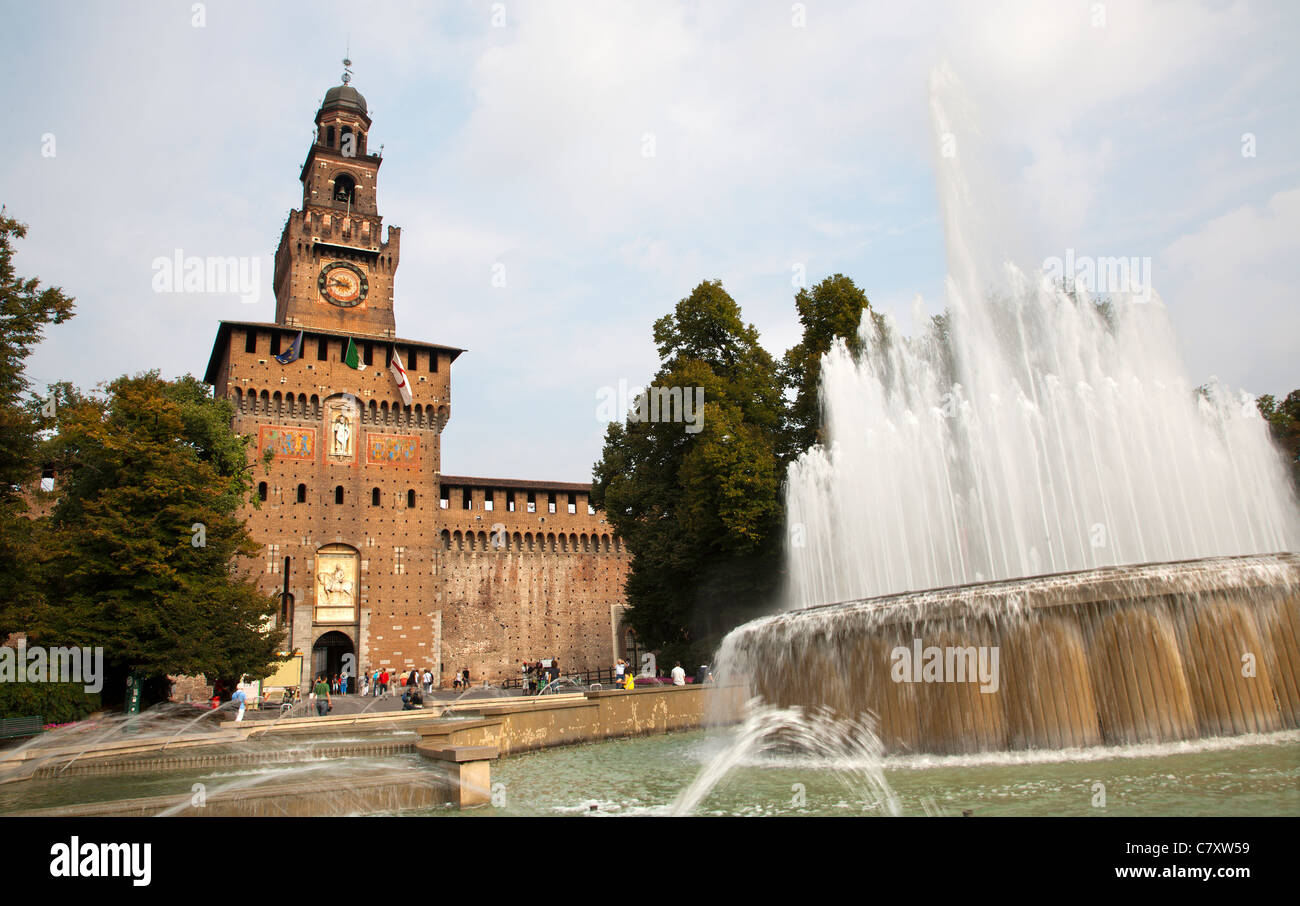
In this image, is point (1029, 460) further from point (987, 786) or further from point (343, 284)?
point (343, 284)

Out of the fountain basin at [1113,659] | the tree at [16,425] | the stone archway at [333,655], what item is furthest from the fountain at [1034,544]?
the stone archway at [333,655]

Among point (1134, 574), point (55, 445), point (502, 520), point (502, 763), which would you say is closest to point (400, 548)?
point (502, 520)

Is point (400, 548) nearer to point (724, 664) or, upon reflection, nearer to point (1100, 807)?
point (724, 664)

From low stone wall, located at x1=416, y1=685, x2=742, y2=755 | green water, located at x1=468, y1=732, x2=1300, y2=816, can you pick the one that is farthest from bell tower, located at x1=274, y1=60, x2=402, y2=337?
green water, located at x1=468, y1=732, x2=1300, y2=816

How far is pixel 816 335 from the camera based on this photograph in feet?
78.0

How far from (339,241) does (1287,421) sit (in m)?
39.9

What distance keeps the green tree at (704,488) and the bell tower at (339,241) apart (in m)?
18.8

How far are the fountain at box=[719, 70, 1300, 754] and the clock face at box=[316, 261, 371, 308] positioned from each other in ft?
92.6

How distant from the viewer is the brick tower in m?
35.2

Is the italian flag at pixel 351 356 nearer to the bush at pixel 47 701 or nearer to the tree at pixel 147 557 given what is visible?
the tree at pixel 147 557

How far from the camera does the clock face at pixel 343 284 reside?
39.5 m

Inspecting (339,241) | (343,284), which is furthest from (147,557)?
(339,241)
